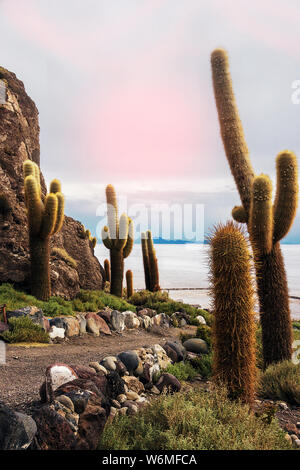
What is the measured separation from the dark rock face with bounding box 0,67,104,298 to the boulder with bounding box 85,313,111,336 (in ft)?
11.7

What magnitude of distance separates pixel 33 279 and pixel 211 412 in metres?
10.6

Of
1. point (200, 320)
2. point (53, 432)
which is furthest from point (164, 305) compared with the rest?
point (53, 432)

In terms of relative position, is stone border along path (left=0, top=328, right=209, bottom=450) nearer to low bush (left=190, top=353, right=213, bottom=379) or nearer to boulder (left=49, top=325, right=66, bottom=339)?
low bush (left=190, top=353, right=213, bottom=379)

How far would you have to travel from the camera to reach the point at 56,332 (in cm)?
1046

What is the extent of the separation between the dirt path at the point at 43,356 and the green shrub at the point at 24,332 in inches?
13.8

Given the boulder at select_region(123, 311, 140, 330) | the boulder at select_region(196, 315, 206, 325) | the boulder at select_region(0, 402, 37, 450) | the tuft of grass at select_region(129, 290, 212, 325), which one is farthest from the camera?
the tuft of grass at select_region(129, 290, 212, 325)

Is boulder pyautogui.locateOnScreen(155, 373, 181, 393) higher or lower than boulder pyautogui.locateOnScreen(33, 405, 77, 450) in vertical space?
lower

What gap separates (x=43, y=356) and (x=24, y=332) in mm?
1424

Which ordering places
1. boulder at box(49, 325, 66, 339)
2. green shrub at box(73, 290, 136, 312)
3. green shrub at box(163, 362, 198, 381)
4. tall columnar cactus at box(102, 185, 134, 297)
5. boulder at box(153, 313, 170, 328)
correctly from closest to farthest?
green shrub at box(163, 362, 198, 381), boulder at box(49, 325, 66, 339), boulder at box(153, 313, 170, 328), green shrub at box(73, 290, 136, 312), tall columnar cactus at box(102, 185, 134, 297)

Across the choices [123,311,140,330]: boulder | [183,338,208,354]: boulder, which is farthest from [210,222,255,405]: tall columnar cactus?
[123,311,140,330]: boulder

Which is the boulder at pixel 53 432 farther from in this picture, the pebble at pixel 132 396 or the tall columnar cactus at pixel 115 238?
the tall columnar cactus at pixel 115 238

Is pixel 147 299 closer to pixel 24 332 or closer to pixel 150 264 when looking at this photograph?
pixel 150 264

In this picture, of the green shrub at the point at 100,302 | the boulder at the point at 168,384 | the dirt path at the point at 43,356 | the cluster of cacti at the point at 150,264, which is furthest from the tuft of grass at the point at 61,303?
the boulder at the point at 168,384

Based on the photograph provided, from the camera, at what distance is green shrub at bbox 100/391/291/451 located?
3.98m
